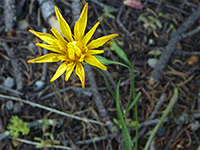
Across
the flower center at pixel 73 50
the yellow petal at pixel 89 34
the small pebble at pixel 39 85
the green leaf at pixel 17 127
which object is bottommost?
the green leaf at pixel 17 127

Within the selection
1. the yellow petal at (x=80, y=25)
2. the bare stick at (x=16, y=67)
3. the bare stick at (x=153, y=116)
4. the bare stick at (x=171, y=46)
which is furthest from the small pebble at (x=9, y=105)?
the bare stick at (x=171, y=46)

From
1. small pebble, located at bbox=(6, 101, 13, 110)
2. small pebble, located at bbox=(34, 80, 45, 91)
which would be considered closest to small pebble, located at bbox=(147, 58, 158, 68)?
small pebble, located at bbox=(34, 80, 45, 91)

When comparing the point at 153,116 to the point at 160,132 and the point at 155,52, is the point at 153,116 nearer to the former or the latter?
the point at 160,132

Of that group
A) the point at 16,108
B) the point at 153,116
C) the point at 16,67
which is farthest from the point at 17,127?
the point at 153,116

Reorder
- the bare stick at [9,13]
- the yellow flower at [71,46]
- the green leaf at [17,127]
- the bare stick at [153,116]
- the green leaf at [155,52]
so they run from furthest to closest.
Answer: the green leaf at [155,52] < the bare stick at [9,13] < the bare stick at [153,116] < the green leaf at [17,127] < the yellow flower at [71,46]

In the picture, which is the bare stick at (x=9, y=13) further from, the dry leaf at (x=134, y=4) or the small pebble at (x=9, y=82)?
the dry leaf at (x=134, y=4)

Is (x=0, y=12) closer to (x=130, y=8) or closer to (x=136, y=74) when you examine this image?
(x=130, y=8)

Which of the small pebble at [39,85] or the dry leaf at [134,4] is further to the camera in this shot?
the dry leaf at [134,4]
